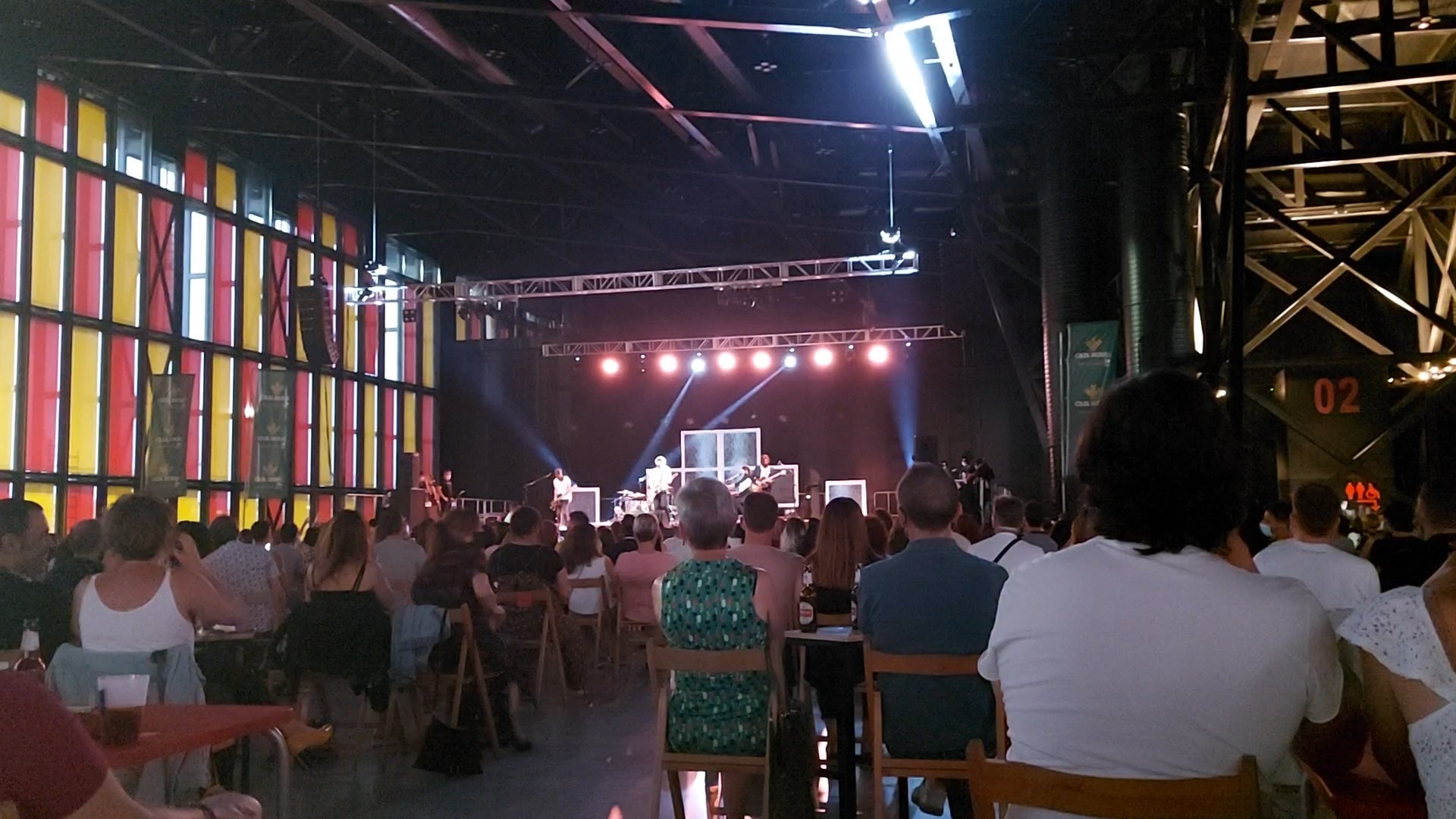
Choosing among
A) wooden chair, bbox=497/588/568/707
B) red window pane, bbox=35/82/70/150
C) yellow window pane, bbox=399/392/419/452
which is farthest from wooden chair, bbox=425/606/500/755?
yellow window pane, bbox=399/392/419/452

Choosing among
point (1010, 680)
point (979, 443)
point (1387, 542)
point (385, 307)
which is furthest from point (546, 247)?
point (1010, 680)

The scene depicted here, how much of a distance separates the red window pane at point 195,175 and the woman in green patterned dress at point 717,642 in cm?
1257

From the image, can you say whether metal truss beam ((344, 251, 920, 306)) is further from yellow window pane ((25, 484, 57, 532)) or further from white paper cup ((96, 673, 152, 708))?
white paper cup ((96, 673, 152, 708))

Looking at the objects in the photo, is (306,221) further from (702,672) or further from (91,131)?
(702,672)

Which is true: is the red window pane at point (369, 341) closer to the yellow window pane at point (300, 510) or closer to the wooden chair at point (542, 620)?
the yellow window pane at point (300, 510)

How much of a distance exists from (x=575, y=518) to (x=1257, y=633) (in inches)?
279

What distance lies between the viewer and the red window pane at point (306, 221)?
54.2 ft

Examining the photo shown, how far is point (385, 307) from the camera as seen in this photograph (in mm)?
18750

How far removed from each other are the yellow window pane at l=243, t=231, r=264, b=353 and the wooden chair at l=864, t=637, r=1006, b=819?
13.6 m

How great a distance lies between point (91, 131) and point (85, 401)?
9.63 feet

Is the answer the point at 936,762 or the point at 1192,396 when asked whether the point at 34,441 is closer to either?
the point at 936,762

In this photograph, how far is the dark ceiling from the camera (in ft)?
28.1

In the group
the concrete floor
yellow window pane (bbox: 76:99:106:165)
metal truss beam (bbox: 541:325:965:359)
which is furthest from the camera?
metal truss beam (bbox: 541:325:965:359)

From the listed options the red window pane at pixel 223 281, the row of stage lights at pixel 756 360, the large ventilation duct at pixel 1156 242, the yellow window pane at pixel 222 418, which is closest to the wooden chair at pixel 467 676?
the large ventilation duct at pixel 1156 242
